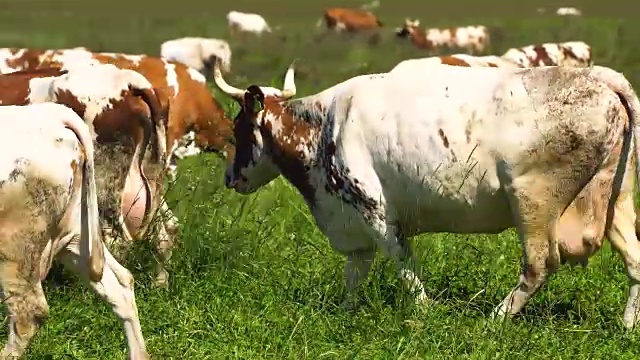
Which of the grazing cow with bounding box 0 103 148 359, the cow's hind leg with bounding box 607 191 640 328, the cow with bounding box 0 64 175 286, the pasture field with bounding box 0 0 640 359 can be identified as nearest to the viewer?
the grazing cow with bounding box 0 103 148 359

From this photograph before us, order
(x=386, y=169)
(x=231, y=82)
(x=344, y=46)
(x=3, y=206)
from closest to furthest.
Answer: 1. (x=3, y=206)
2. (x=386, y=169)
3. (x=231, y=82)
4. (x=344, y=46)

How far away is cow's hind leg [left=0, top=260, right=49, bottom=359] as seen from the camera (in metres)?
6.07

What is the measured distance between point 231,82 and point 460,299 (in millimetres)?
15987

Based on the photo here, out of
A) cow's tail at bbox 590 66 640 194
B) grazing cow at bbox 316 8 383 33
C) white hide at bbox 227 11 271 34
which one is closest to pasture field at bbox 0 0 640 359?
cow's tail at bbox 590 66 640 194

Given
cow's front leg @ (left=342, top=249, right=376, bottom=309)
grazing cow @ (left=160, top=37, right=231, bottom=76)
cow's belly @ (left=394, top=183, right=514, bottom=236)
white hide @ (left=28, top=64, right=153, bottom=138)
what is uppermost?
white hide @ (left=28, top=64, right=153, bottom=138)

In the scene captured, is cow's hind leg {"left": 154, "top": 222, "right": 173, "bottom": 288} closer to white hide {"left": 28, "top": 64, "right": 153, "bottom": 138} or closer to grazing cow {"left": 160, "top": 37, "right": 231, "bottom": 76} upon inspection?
white hide {"left": 28, "top": 64, "right": 153, "bottom": 138}

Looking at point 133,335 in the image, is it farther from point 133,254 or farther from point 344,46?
point 344,46

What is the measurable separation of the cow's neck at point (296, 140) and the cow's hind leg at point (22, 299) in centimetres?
270

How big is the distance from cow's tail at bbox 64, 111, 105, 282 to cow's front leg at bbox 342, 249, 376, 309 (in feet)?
6.44

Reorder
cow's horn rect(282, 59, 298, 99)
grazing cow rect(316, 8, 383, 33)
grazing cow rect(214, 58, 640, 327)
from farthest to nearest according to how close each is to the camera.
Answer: grazing cow rect(316, 8, 383, 33) → cow's horn rect(282, 59, 298, 99) → grazing cow rect(214, 58, 640, 327)

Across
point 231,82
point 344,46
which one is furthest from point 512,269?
point 344,46

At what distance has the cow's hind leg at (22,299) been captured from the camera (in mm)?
6066

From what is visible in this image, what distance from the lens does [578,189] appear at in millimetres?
7281

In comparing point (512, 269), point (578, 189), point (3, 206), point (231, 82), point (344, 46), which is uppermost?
point (3, 206)
